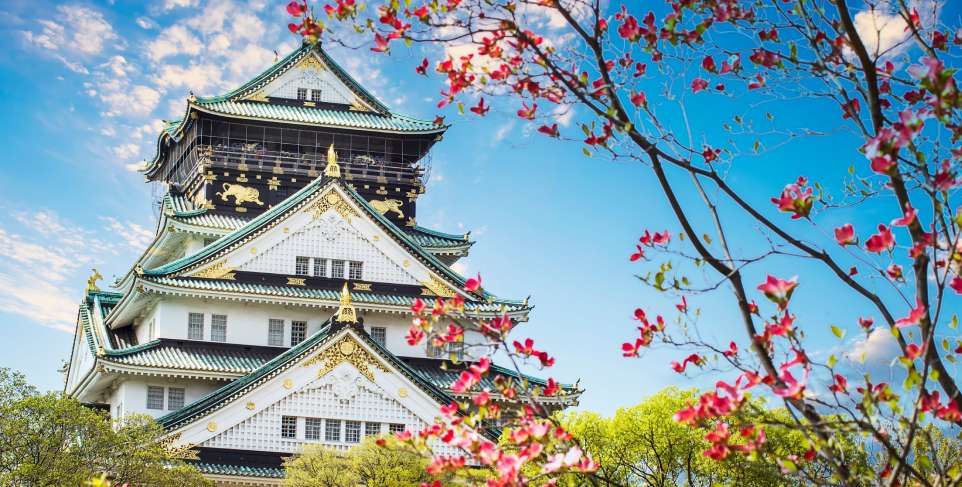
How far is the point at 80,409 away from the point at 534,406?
73.8 feet

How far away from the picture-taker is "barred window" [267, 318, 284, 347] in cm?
4381

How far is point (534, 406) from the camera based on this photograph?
11617 millimetres

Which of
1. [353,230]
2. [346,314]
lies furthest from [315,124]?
[346,314]

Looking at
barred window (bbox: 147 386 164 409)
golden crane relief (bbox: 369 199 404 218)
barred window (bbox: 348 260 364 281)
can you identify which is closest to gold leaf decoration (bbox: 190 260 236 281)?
barred window (bbox: 147 386 164 409)

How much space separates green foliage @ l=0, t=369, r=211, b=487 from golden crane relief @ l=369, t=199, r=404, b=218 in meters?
20.4

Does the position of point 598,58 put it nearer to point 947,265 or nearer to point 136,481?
point 947,265

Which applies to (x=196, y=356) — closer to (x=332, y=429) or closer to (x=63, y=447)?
(x=332, y=429)

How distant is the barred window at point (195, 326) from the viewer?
4294 centimetres

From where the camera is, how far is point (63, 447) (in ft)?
101

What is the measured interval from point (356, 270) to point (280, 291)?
10.4ft

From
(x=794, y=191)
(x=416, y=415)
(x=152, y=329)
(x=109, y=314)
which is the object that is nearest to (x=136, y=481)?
(x=416, y=415)

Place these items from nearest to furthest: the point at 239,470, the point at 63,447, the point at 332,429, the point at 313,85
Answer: the point at 63,447, the point at 239,470, the point at 332,429, the point at 313,85

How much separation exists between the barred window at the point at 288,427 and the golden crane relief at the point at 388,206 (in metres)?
13.7

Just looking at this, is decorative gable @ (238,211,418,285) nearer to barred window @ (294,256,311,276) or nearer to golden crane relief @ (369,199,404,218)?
barred window @ (294,256,311,276)
